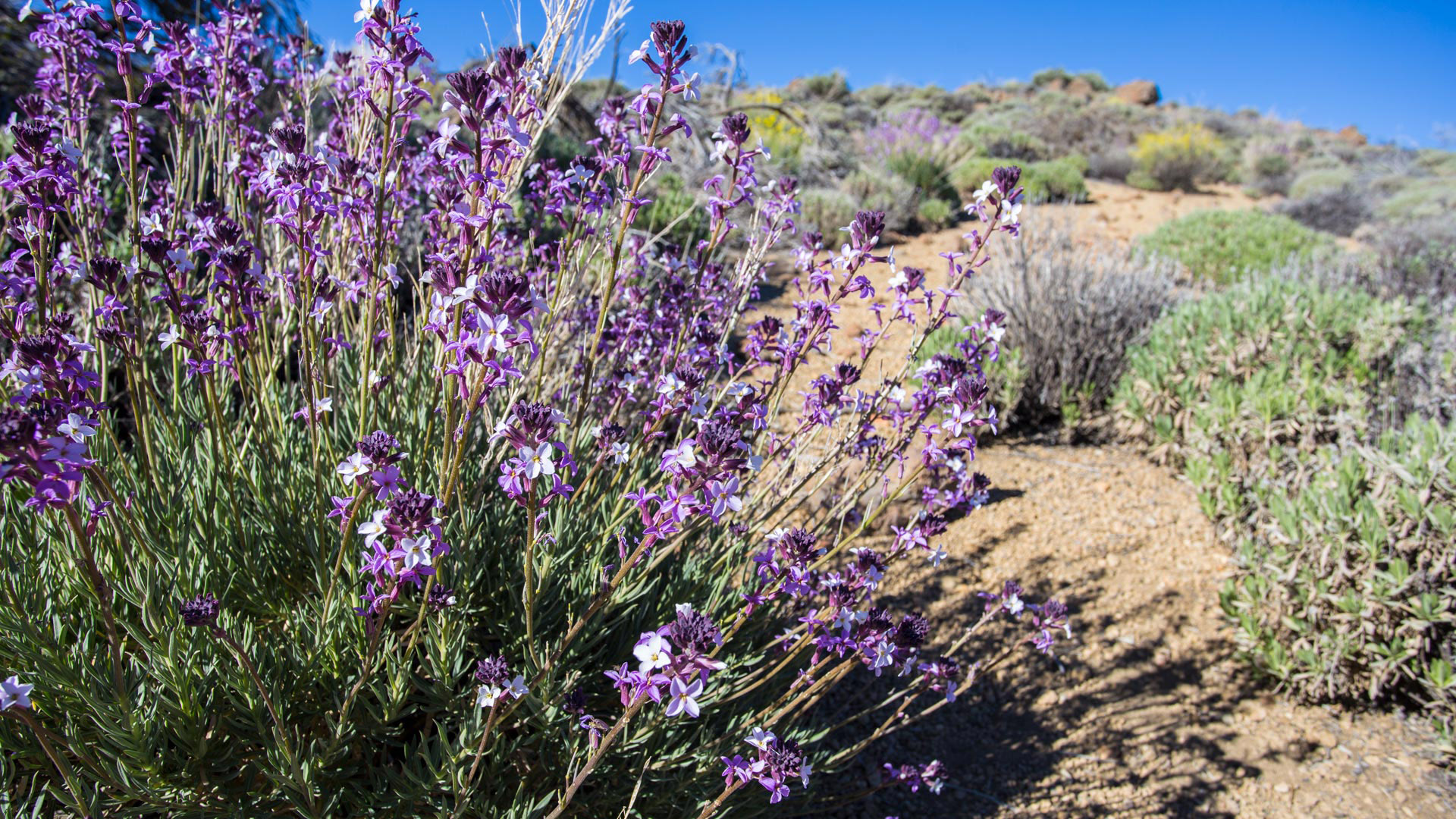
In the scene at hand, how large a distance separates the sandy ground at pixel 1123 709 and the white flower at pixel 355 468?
2.33 metres

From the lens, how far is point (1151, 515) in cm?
532

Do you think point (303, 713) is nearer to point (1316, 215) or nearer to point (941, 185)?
point (941, 185)

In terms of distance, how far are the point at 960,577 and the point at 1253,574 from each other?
5.02 ft

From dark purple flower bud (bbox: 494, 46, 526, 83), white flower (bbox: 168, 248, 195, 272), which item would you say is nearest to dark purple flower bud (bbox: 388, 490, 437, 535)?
dark purple flower bud (bbox: 494, 46, 526, 83)

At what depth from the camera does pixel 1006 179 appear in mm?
2383

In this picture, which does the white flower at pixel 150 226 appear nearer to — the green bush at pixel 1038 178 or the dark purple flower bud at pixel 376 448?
the dark purple flower bud at pixel 376 448

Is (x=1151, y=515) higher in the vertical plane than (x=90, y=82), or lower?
lower

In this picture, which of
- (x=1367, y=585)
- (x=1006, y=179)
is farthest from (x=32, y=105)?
(x=1367, y=585)

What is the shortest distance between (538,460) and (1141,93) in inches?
2039

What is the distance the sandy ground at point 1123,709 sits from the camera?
3.29m

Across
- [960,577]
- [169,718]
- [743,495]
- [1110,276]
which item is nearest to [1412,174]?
[1110,276]

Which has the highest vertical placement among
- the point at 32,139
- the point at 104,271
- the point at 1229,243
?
the point at 1229,243

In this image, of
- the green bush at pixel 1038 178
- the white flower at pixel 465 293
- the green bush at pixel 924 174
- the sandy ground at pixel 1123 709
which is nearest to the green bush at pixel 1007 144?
the green bush at pixel 1038 178

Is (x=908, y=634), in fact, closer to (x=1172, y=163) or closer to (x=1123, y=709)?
(x=1123, y=709)
